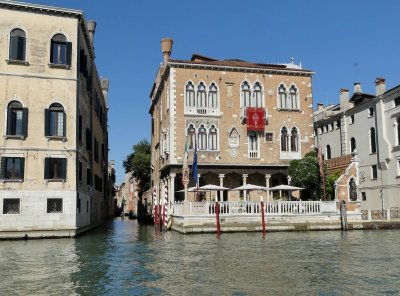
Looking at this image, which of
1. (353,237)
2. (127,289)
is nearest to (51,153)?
(127,289)

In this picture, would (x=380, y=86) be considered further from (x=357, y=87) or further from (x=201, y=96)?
(x=201, y=96)

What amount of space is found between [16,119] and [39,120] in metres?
1.04

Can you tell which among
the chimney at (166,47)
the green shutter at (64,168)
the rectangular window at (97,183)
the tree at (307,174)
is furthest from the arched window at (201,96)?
the green shutter at (64,168)

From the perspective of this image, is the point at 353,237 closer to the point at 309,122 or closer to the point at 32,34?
the point at 309,122

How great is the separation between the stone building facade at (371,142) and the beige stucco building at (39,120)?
51.0 ft

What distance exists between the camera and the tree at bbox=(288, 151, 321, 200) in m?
29.3

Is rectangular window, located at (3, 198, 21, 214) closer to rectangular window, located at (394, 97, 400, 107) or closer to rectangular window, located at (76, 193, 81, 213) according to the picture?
rectangular window, located at (76, 193, 81, 213)

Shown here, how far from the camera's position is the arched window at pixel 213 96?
31.9 meters

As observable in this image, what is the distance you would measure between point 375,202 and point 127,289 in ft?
91.0

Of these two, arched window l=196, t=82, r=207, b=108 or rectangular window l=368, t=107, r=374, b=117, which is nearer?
arched window l=196, t=82, r=207, b=108

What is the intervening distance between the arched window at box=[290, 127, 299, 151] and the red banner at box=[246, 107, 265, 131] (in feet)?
8.22

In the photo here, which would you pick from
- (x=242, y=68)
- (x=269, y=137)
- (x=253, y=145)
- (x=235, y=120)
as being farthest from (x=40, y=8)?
(x=269, y=137)

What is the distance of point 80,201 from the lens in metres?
23.3

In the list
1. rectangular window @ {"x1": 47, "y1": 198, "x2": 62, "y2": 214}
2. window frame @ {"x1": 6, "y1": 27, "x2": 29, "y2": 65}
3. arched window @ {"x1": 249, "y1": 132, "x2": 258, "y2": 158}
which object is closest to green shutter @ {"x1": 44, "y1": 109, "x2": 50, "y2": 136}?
window frame @ {"x1": 6, "y1": 27, "x2": 29, "y2": 65}
